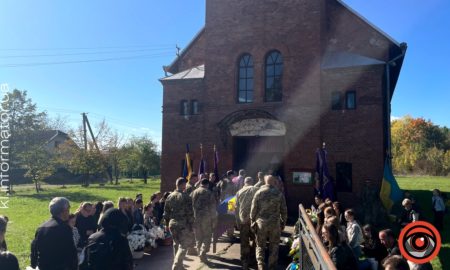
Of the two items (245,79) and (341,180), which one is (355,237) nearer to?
(341,180)

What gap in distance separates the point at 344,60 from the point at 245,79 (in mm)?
4324

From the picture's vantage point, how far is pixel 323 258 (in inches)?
110

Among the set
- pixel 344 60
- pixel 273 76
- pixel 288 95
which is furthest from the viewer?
pixel 273 76

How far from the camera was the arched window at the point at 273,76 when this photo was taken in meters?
15.3

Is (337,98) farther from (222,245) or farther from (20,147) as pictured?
(20,147)

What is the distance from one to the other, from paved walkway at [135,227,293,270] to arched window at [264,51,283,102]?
795 centimetres

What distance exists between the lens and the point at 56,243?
165 inches

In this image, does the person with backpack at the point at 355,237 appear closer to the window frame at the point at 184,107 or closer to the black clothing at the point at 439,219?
the black clothing at the point at 439,219

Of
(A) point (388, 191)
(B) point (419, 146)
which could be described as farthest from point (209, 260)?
(B) point (419, 146)

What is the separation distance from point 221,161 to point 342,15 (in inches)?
340

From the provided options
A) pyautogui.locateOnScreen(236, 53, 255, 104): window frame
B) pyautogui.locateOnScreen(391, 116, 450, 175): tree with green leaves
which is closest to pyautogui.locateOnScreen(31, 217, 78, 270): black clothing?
pyautogui.locateOnScreen(236, 53, 255, 104): window frame

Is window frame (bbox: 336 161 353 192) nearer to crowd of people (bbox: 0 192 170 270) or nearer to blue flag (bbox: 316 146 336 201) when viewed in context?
blue flag (bbox: 316 146 336 201)

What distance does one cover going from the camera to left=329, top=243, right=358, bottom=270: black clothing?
4613 millimetres

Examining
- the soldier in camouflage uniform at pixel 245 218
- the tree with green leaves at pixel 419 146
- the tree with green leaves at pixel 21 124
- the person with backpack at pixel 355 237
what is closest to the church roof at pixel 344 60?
the soldier in camouflage uniform at pixel 245 218
